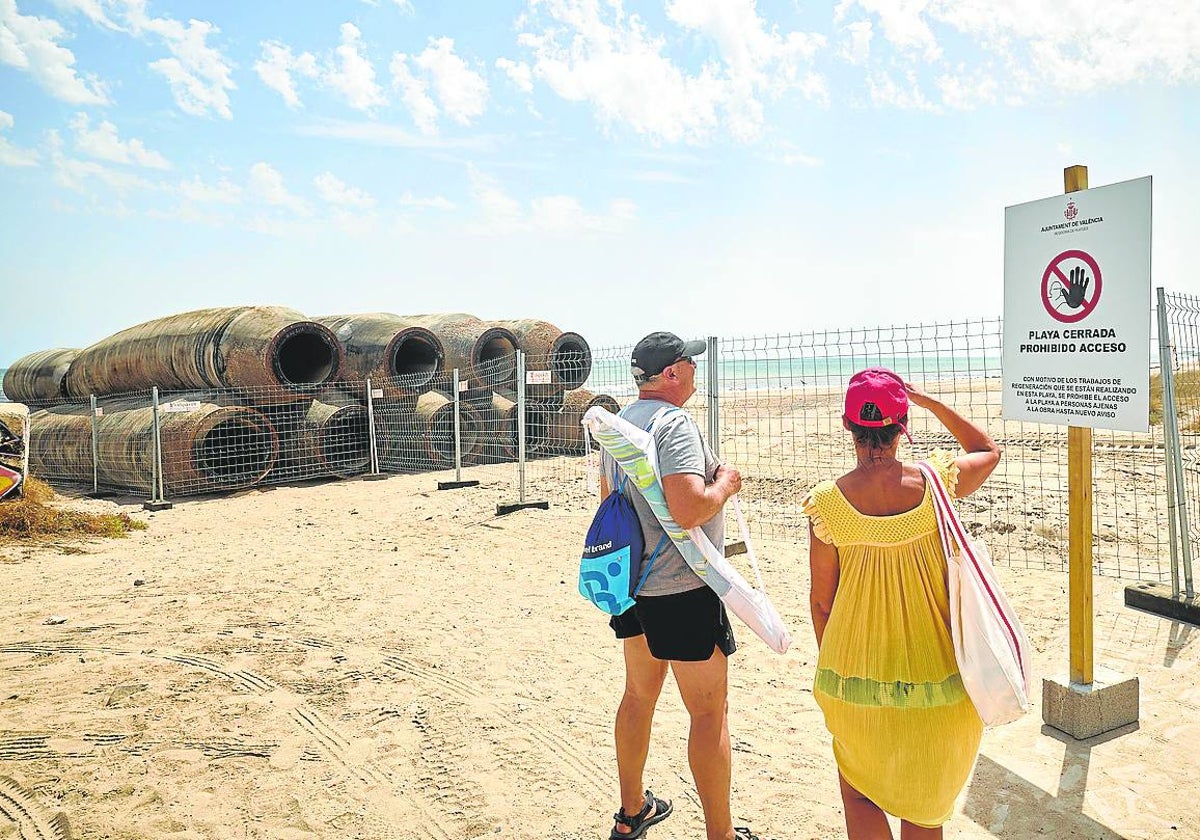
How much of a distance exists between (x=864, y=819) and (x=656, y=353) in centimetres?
148

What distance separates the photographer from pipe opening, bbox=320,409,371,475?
12.2m

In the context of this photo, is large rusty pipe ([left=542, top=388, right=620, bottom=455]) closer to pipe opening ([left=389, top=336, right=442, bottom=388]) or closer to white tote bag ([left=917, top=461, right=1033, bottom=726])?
pipe opening ([left=389, top=336, right=442, bottom=388])

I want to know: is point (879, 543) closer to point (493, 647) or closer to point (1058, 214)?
point (1058, 214)

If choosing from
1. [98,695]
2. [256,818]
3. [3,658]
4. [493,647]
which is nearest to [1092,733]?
[493,647]

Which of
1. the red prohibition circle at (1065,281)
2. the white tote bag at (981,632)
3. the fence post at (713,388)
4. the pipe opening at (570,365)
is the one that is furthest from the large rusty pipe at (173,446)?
the white tote bag at (981,632)

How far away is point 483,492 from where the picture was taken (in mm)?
10289

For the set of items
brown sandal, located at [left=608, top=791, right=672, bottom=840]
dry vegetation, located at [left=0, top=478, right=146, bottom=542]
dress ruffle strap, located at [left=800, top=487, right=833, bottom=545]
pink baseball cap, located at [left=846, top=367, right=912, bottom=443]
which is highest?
pink baseball cap, located at [left=846, top=367, right=912, bottom=443]

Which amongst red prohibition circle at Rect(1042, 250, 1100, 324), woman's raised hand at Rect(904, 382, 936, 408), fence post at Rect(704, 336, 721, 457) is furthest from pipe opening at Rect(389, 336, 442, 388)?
woman's raised hand at Rect(904, 382, 936, 408)

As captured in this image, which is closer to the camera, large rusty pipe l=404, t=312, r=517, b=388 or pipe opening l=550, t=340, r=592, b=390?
large rusty pipe l=404, t=312, r=517, b=388

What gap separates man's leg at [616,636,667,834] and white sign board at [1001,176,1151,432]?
207 centimetres

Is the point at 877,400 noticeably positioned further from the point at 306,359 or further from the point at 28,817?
the point at 306,359

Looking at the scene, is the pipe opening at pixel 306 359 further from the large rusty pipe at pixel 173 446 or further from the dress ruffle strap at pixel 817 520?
the dress ruffle strap at pixel 817 520

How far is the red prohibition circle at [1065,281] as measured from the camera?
318 cm

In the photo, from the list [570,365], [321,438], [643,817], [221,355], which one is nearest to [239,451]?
[321,438]
